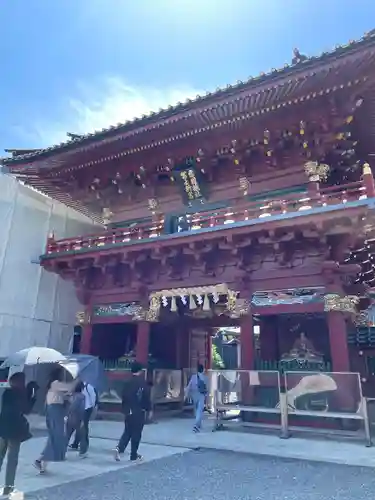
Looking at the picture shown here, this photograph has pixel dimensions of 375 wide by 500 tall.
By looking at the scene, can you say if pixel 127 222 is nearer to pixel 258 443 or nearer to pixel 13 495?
pixel 258 443

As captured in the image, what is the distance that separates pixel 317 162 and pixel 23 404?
33.2ft

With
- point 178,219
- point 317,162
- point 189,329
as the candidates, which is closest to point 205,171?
point 178,219

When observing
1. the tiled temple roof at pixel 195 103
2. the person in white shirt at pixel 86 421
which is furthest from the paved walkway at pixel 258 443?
the tiled temple roof at pixel 195 103

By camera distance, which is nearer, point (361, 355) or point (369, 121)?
point (369, 121)

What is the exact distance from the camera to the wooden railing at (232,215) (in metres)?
10.4

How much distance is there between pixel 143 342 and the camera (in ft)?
42.3

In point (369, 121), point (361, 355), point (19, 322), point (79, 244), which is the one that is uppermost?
point (369, 121)

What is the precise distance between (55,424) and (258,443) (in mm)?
4658

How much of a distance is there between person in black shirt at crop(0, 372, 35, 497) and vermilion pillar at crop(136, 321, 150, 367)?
7456 millimetres

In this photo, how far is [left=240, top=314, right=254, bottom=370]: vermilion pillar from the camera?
433 inches

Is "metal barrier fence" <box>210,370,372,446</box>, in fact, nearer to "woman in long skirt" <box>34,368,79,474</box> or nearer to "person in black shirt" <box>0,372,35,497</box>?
"woman in long skirt" <box>34,368,79,474</box>

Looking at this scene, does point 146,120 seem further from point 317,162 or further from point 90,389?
point 90,389

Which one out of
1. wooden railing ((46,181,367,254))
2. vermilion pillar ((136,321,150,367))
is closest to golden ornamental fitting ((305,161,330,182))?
wooden railing ((46,181,367,254))

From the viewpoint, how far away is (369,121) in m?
11.6
